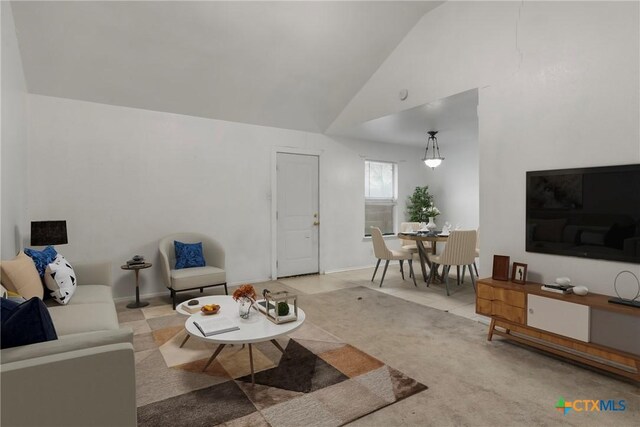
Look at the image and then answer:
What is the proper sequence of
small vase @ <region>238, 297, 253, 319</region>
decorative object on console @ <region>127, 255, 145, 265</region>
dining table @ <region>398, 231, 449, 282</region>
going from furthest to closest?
dining table @ <region>398, 231, 449, 282</region>
decorative object on console @ <region>127, 255, 145, 265</region>
small vase @ <region>238, 297, 253, 319</region>

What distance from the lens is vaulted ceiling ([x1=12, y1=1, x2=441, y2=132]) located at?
3.54 meters

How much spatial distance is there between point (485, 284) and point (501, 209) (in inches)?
31.8

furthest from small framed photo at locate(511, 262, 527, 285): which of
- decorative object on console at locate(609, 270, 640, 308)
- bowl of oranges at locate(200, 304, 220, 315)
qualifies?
bowl of oranges at locate(200, 304, 220, 315)

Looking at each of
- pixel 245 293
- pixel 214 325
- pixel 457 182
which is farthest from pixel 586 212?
pixel 457 182

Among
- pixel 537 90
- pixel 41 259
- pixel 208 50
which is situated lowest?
pixel 41 259

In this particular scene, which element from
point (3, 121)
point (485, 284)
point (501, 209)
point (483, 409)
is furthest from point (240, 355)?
point (501, 209)

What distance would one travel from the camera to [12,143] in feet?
10.1

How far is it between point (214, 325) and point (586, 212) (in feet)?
10.3

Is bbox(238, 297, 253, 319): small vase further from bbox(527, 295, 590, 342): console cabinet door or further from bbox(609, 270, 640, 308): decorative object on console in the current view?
bbox(609, 270, 640, 308): decorative object on console

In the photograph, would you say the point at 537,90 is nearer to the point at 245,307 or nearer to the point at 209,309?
the point at 245,307

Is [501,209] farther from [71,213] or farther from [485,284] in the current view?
[71,213]

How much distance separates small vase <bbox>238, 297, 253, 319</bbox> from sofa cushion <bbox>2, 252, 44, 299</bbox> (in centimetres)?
144

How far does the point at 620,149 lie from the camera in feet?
8.84

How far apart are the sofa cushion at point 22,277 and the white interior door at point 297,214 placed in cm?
349
